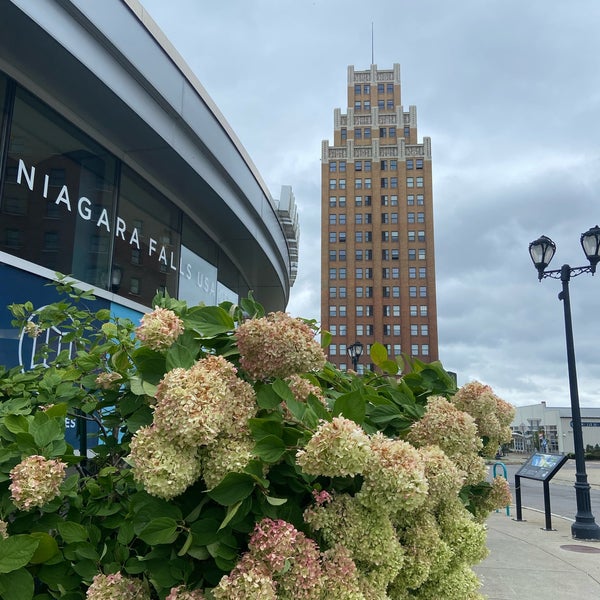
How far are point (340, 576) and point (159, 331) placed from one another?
91 cm

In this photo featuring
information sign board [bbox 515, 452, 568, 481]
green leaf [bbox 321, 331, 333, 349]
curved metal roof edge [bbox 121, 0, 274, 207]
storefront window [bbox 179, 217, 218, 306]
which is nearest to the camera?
green leaf [bbox 321, 331, 333, 349]

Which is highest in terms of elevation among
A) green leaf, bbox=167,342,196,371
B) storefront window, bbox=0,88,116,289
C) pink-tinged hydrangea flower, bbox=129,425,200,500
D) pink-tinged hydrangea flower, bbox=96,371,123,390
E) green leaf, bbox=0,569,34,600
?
storefront window, bbox=0,88,116,289

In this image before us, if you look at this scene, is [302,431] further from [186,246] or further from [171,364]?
[186,246]

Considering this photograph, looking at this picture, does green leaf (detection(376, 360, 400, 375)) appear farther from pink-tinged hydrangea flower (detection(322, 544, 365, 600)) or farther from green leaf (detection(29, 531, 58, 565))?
green leaf (detection(29, 531, 58, 565))

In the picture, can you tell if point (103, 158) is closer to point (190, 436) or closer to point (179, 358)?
point (179, 358)

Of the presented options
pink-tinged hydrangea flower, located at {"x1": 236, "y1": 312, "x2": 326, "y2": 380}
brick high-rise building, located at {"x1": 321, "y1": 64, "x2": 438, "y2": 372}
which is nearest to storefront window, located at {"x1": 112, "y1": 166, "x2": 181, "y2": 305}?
pink-tinged hydrangea flower, located at {"x1": 236, "y1": 312, "x2": 326, "y2": 380}

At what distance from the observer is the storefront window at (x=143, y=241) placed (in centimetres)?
679

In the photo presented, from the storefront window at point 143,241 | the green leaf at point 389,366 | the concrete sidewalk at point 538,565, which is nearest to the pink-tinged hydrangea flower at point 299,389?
the green leaf at point 389,366

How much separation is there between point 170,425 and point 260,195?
27.2ft

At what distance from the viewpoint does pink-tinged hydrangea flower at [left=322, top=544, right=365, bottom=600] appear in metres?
1.44

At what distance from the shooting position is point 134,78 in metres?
5.37

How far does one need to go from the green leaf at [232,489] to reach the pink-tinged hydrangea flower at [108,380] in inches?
31.3

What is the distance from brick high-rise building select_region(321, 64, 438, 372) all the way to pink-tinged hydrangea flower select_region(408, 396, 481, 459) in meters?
91.5

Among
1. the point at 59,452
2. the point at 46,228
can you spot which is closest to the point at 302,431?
the point at 59,452
